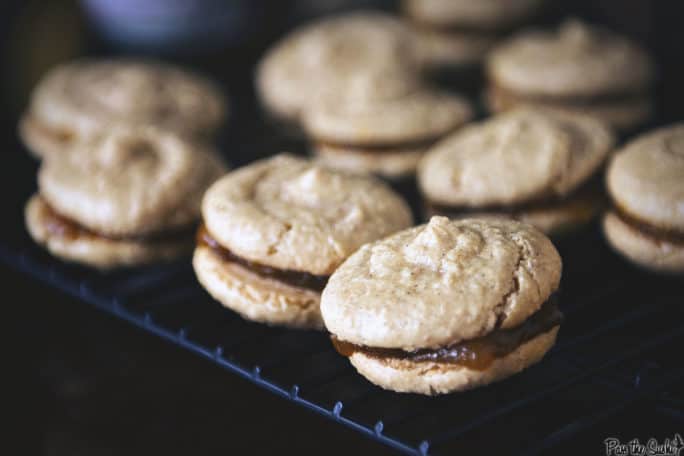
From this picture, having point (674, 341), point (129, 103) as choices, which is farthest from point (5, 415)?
point (674, 341)

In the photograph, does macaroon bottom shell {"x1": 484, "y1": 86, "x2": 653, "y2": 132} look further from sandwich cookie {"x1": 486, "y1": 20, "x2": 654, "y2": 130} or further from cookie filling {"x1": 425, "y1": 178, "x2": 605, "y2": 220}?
cookie filling {"x1": 425, "y1": 178, "x2": 605, "y2": 220}

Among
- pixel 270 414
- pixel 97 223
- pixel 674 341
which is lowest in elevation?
pixel 270 414

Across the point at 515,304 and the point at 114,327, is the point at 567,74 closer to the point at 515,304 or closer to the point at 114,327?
the point at 515,304

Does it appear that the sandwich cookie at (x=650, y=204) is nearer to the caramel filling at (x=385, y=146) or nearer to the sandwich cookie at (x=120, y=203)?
the caramel filling at (x=385, y=146)

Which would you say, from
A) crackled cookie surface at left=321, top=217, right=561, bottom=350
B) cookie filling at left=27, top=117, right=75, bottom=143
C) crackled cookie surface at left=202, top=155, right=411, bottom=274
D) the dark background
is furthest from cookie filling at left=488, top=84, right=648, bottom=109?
cookie filling at left=27, top=117, right=75, bottom=143

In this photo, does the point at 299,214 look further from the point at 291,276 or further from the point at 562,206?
the point at 562,206

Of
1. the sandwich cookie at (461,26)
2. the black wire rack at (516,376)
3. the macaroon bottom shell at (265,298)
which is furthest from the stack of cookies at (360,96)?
the black wire rack at (516,376)
